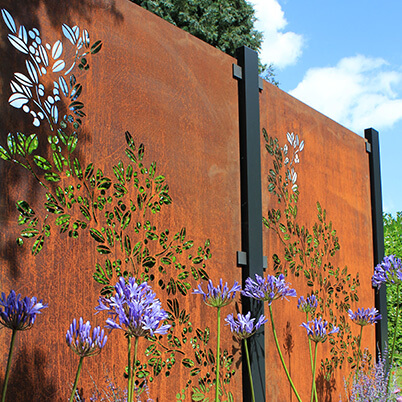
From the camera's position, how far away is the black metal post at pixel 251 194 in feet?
10.8

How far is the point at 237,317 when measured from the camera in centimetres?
322

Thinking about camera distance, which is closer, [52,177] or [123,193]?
[52,177]

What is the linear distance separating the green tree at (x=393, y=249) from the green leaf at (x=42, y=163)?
583 centimetres

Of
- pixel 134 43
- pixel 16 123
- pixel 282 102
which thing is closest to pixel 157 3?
pixel 282 102

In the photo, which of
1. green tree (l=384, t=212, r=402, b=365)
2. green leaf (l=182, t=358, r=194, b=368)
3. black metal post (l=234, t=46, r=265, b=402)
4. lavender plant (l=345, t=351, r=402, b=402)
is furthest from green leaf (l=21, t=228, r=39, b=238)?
green tree (l=384, t=212, r=402, b=365)

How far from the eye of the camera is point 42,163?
230cm

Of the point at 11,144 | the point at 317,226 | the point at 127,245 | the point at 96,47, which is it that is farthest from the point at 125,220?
the point at 317,226

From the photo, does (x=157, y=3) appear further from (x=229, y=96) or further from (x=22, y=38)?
(x=22, y=38)

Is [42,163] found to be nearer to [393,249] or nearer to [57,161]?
[57,161]

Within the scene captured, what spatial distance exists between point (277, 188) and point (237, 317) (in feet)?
3.68

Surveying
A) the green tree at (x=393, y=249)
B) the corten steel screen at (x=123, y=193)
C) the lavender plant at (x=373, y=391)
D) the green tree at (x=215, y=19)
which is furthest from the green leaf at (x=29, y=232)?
the green tree at (x=215, y=19)

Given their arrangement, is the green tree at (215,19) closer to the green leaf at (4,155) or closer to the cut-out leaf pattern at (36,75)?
the cut-out leaf pattern at (36,75)

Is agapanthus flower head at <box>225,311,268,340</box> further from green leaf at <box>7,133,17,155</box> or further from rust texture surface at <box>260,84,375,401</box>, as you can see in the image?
green leaf at <box>7,133,17,155</box>

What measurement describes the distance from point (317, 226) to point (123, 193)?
226 cm
